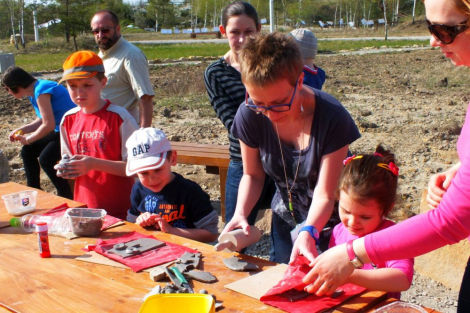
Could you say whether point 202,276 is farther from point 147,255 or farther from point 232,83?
point 232,83

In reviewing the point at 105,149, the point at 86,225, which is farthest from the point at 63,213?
the point at 105,149

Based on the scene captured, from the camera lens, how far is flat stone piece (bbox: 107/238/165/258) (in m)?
2.27

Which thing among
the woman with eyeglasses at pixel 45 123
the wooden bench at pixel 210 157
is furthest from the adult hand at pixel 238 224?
the woman with eyeglasses at pixel 45 123

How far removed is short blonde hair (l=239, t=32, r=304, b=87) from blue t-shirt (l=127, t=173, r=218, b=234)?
878 millimetres

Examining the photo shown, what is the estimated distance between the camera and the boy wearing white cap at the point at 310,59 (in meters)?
3.48

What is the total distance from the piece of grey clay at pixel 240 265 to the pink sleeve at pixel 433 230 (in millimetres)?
633

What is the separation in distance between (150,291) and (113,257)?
382mm

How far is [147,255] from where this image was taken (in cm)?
226

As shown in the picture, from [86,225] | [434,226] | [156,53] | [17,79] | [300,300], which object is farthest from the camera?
[156,53]

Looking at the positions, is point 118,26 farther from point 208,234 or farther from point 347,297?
point 347,297

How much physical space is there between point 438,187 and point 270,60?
2.56ft

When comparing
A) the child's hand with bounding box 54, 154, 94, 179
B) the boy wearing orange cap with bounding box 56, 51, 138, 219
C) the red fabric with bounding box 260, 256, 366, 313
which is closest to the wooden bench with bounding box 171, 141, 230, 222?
the boy wearing orange cap with bounding box 56, 51, 138, 219

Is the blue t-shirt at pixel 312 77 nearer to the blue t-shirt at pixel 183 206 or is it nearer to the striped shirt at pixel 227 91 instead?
the striped shirt at pixel 227 91

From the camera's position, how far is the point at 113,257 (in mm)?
2240
